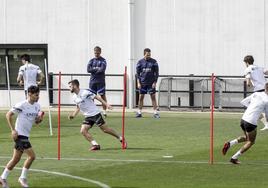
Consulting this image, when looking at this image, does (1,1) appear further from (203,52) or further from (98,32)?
(203,52)

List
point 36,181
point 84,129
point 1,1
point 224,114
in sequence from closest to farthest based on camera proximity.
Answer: point 36,181 < point 84,129 < point 224,114 < point 1,1

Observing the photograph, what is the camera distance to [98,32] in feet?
123

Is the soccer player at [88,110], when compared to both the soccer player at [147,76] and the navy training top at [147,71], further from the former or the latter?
the navy training top at [147,71]

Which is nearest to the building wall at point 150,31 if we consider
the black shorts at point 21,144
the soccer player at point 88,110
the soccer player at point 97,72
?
the soccer player at point 97,72

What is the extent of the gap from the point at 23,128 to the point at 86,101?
5913 millimetres

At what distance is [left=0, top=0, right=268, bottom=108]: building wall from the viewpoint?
35.6 meters

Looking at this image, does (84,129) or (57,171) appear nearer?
(57,171)

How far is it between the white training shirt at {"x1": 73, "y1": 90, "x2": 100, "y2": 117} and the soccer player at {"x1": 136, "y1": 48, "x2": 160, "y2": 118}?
962cm

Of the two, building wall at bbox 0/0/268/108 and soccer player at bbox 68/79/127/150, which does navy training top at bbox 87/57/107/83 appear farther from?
soccer player at bbox 68/79/127/150

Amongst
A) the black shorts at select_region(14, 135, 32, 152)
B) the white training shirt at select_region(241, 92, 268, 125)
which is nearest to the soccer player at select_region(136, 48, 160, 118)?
the white training shirt at select_region(241, 92, 268, 125)

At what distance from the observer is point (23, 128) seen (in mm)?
15953

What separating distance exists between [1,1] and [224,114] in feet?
36.4

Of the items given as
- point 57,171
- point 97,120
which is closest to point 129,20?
point 97,120

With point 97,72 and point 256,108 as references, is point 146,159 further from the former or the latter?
point 97,72
